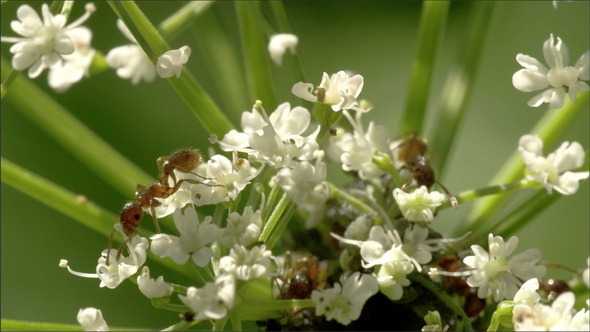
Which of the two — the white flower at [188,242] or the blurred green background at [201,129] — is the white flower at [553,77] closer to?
the white flower at [188,242]

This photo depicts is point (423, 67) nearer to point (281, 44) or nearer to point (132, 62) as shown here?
point (281, 44)

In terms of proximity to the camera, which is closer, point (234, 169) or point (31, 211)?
point (234, 169)

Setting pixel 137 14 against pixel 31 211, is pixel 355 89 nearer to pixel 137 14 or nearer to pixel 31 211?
pixel 137 14

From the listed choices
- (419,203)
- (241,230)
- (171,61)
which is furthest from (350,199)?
(171,61)

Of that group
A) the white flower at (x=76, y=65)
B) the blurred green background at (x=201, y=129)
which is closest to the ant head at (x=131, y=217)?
the white flower at (x=76, y=65)

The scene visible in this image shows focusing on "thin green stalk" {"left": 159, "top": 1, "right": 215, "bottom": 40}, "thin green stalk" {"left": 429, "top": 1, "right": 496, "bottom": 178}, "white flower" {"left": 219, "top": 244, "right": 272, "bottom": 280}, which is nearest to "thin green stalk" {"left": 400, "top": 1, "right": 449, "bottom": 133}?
"thin green stalk" {"left": 429, "top": 1, "right": 496, "bottom": 178}

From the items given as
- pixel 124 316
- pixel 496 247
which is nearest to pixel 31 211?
pixel 124 316
